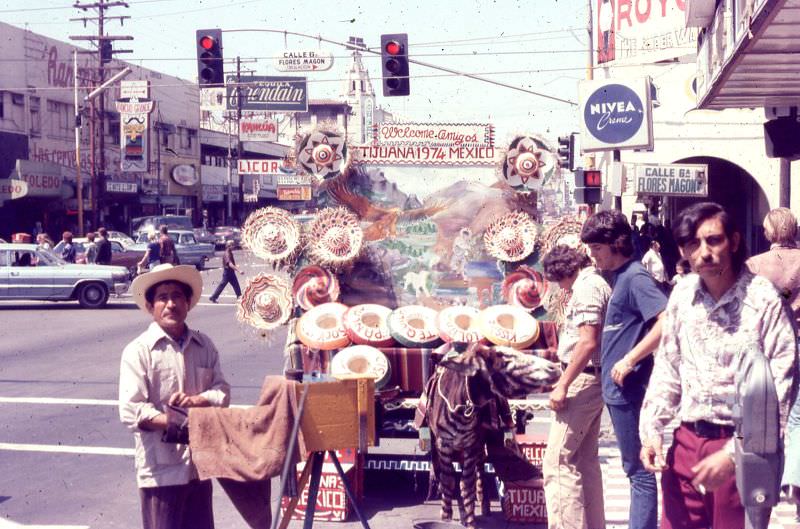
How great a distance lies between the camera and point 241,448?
4.58 metres

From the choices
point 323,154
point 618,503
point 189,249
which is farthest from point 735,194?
point 618,503

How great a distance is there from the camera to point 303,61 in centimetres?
3603

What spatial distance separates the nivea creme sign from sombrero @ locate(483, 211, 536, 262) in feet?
10.5

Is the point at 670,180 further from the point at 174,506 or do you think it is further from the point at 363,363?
the point at 174,506

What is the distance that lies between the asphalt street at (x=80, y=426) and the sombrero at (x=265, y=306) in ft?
0.80

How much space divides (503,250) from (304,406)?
163 inches

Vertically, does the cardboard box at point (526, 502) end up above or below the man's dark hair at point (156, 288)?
below

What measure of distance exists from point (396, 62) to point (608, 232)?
53.7 feet

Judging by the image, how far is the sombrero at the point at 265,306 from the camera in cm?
848

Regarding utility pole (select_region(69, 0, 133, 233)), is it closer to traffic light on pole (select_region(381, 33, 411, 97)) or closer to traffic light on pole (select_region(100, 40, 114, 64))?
traffic light on pole (select_region(100, 40, 114, 64))

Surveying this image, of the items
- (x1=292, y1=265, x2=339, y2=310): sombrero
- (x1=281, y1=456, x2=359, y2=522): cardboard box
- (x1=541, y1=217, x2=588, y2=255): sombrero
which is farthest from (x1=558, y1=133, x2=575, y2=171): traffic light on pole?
(x1=281, y1=456, x2=359, y2=522): cardboard box

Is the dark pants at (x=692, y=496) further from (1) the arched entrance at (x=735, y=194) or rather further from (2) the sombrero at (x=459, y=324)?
(1) the arched entrance at (x=735, y=194)

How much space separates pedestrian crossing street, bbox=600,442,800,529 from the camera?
6.80m

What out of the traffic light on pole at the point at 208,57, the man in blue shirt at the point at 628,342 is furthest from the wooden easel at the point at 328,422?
the traffic light on pole at the point at 208,57
